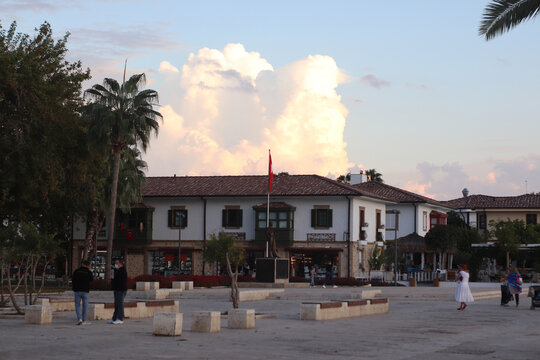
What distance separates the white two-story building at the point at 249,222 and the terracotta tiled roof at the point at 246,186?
0.23ft

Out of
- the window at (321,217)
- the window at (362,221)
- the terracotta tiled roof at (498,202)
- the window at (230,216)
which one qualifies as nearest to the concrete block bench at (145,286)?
the window at (321,217)

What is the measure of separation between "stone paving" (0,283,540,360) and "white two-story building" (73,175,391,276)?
32454 millimetres

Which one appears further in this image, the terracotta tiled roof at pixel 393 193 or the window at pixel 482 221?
the window at pixel 482 221

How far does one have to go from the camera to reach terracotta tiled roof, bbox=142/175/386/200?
58750 mm

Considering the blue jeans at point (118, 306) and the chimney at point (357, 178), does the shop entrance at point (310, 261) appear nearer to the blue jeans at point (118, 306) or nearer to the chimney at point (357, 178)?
the chimney at point (357, 178)

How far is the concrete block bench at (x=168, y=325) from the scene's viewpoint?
1708 cm

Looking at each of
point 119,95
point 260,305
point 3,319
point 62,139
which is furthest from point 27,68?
point 3,319

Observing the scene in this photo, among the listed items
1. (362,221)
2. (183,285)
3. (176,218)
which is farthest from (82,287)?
(176,218)

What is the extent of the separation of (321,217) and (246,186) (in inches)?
254

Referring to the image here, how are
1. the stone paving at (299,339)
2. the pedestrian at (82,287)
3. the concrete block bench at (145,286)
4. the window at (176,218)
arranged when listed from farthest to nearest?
1. the window at (176,218)
2. the concrete block bench at (145,286)
3. the pedestrian at (82,287)
4. the stone paving at (299,339)

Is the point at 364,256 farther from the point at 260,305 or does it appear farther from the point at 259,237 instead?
the point at 260,305

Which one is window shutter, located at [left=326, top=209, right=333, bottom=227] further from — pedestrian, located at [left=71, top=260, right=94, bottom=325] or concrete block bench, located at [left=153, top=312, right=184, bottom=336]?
concrete block bench, located at [left=153, top=312, right=184, bottom=336]

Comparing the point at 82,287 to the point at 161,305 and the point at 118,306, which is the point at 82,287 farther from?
the point at 161,305

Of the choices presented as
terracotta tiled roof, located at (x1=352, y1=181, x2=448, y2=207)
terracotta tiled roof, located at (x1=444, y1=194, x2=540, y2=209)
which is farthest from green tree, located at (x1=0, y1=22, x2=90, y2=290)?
terracotta tiled roof, located at (x1=444, y1=194, x2=540, y2=209)
